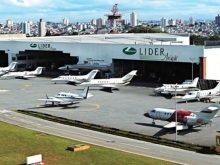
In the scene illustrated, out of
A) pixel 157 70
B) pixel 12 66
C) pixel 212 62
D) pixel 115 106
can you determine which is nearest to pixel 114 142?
pixel 115 106

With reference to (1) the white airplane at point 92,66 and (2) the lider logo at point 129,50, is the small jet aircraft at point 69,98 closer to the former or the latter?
(2) the lider logo at point 129,50

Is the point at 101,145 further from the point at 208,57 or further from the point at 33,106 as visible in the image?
the point at 208,57

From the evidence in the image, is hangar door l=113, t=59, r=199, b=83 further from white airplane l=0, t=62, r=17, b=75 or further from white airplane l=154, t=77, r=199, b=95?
white airplane l=0, t=62, r=17, b=75

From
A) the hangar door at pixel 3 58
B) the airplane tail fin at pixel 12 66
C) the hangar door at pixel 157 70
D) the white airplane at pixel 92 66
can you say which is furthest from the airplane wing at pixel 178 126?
the hangar door at pixel 3 58

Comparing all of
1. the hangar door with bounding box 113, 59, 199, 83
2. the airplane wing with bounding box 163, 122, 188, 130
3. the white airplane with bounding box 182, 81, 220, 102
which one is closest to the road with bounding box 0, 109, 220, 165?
the airplane wing with bounding box 163, 122, 188, 130

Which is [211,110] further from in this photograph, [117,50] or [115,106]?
[117,50]

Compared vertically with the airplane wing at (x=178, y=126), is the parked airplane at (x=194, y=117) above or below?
above
